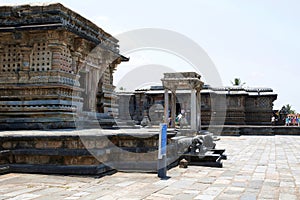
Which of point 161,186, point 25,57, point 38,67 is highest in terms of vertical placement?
point 25,57

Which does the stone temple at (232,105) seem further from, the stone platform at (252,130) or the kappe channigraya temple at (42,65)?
the kappe channigraya temple at (42,65)

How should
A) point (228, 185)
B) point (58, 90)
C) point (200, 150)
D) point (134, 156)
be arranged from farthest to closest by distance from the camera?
point (58, 90)
point (200, 150)
point (134, 156)
point (228, 185)

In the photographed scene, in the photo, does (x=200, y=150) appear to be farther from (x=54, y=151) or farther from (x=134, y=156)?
(x=54, y=151)

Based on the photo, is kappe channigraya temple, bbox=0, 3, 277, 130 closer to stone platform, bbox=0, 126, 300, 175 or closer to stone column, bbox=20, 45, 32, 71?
stone column, bbox=20, 45, 32, 71

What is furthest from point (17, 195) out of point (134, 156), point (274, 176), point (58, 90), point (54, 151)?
point (58, 90)

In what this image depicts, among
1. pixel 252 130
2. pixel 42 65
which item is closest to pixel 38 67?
pixel 42 65

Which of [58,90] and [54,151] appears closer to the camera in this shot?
[54,151]

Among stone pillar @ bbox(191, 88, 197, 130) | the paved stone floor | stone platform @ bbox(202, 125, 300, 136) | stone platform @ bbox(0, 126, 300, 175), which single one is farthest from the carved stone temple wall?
stone platform @ bbox(202, 125, 300, 136)

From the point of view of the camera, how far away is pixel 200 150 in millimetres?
9297

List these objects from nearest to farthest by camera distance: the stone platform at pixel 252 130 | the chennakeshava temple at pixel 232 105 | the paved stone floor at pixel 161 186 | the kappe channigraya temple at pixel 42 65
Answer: the paved stone floor at pixel 161 186, the kappe channigraya temple at pixel 42 65, the stone platform at pixel 252 130, the chennakeshava temple at pixel 232 105

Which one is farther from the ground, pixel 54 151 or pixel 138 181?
pixel 54 151

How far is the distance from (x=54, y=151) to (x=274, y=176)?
5024 mm

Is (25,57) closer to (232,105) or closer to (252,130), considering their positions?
(252,130)

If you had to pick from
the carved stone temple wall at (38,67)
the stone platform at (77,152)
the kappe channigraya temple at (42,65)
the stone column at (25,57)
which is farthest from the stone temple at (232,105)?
the stone platform at (77,152)
